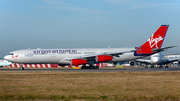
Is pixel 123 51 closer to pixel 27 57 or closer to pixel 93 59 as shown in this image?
pixel 93 59

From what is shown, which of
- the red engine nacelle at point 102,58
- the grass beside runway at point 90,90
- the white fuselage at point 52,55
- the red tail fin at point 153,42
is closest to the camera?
the grass beside runway at point 90,90

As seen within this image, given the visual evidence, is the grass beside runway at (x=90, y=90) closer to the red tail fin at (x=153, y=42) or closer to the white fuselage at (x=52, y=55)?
the red tail fin at (x=153, y=42)

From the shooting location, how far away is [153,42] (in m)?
44.9

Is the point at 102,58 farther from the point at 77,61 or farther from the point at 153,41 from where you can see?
the point at 153,41

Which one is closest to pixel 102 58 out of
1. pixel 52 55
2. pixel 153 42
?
pixel 52 55

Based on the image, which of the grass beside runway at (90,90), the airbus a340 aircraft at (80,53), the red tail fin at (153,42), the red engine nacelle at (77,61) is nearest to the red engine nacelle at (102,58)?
the airbus a340 aircraft at (80,53)

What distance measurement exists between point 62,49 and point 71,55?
7.21ft

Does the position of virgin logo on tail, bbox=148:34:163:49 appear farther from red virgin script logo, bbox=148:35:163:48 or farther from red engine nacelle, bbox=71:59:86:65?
red engine nacelle, bbox=71:59:86:65

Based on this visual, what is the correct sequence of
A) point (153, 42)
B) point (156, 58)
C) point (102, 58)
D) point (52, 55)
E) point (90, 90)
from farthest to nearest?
point (156, 58)
point (153, 42)
point (52, 55)
point (102, 58)
point (90, 90)

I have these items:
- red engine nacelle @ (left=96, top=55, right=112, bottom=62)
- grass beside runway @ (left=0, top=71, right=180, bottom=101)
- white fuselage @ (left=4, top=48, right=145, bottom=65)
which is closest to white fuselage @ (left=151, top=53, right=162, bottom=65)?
white fuselage @ (left=4, top=48, right=145, bottom=65)

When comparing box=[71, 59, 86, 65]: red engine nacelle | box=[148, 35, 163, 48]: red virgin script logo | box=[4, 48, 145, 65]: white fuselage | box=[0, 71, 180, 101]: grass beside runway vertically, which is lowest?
box=[0, 71, 180, 101]: grass beside runway

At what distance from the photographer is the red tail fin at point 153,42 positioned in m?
44.4

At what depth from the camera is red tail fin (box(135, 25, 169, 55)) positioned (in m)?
44.4

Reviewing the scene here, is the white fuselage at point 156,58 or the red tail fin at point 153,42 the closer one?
the red tail fin at point 153,42
